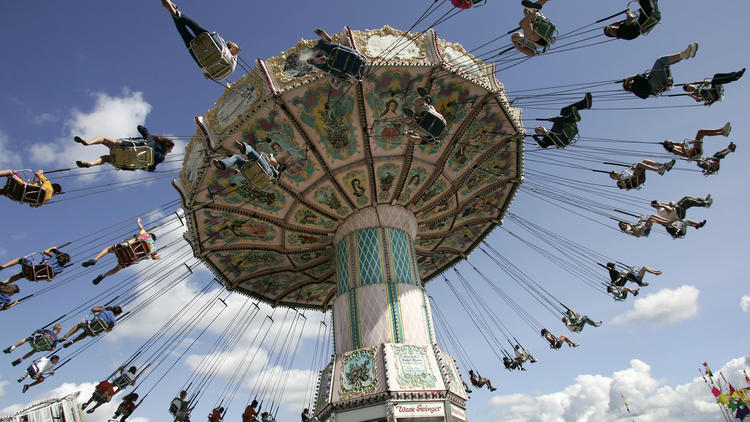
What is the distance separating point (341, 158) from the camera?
11.9 m

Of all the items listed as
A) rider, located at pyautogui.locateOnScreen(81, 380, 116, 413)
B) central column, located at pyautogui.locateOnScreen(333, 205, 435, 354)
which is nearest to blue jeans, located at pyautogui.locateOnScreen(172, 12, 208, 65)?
central column, located at pyautogui.locateOnScreen(333, 205, 435, 354)

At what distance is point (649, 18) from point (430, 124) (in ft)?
14.1

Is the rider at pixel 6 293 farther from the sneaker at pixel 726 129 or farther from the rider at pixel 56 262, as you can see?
the sneaker at pixel 726 129

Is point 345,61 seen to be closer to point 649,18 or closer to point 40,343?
point 649,18

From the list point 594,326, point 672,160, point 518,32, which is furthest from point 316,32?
point 594,326

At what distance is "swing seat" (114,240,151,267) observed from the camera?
9289 mm

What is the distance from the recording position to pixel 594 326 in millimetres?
14008

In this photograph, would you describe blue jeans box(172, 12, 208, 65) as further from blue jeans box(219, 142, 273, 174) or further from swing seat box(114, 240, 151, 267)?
swing seat box(114, 240, 151, 267)

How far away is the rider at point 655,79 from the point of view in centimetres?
866

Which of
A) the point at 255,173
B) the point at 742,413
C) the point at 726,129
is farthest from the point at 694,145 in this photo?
the point at 742,413

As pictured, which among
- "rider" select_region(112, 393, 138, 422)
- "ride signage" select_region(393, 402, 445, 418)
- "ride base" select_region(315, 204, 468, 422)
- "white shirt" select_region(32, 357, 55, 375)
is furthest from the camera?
"rider" select_region(112, 393, 138, 422)

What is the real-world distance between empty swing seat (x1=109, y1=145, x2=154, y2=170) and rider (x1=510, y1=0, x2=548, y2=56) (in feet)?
23.8

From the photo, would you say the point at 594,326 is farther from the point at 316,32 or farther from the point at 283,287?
the point at 316,32

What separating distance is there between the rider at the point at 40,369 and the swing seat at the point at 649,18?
14.5m
